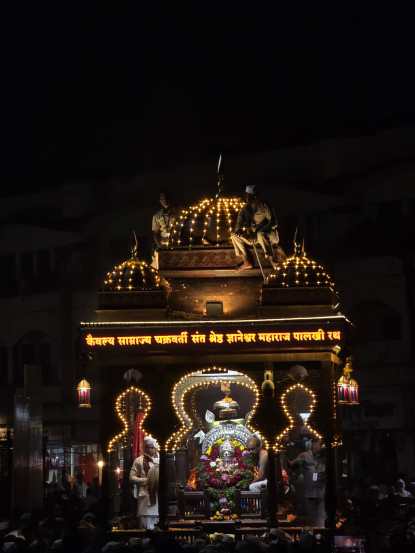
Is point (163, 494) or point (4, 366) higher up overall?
point (4, 366)

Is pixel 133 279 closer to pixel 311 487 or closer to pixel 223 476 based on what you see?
pixel 223 476

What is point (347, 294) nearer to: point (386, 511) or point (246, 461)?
point (246, 461)

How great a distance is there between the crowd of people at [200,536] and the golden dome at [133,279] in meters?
4.43

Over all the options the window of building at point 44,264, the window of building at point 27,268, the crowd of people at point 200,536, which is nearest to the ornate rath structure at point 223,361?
the crowd of people at point 200,536

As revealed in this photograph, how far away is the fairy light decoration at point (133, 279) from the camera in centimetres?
2469

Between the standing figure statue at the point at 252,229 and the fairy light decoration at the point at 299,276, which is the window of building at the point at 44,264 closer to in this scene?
the standing figure statue at the point at 252,229

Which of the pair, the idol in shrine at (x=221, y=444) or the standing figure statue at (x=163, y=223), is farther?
the standing figure statue at (x=163, y=223)

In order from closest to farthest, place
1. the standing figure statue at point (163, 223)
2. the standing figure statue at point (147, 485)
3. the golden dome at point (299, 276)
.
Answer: the golden dome at point (299, 276)
the standing figure statue at point (147, 485)
the standing figure statue at point (163, 223)

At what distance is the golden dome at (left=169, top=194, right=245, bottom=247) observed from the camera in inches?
1019

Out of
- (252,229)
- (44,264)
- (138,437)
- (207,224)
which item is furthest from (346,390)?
(44,264)

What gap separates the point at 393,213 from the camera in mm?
47531

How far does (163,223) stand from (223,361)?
14.3ft

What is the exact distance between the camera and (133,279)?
24.8 metres

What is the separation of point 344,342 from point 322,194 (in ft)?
83.4
